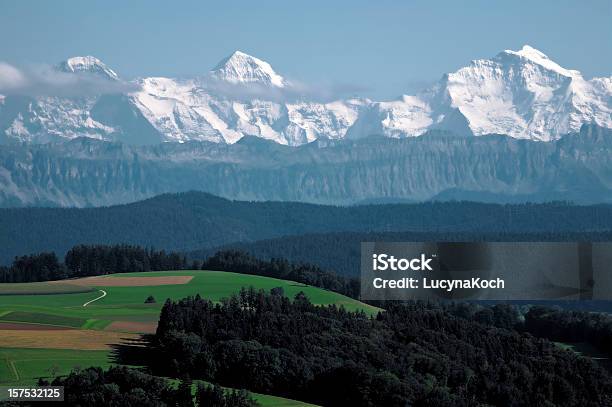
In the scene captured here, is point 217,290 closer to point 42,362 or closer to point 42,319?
point 42,319

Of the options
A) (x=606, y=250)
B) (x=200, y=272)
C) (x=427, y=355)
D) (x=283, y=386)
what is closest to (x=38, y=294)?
(x=200, y=272)

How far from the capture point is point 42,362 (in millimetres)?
102375

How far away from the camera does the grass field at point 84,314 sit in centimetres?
10230

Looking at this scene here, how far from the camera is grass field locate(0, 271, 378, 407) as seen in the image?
336 feet

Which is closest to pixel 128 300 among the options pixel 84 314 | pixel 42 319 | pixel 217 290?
pixel 217 290

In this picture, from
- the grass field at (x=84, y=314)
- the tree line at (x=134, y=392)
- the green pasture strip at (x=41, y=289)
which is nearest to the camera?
the tree line at (x=134, y=392)

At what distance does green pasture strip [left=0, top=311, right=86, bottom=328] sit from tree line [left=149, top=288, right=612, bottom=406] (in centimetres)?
895

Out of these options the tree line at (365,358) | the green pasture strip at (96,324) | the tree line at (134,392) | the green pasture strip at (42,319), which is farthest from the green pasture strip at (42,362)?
the green pasture strip at (42,319)

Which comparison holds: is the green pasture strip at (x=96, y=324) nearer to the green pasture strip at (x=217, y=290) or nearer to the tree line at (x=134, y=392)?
the green pasture strip at (x=217, y=290)

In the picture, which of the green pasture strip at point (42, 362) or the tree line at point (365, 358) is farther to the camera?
the tree line at point (365, 358)

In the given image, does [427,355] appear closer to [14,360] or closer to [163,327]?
[163,327]

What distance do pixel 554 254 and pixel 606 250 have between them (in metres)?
2.18

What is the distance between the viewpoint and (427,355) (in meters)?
119

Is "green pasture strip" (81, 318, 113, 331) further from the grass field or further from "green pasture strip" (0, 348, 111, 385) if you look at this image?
"green pasture strip" (0, 348, 111, 385)
